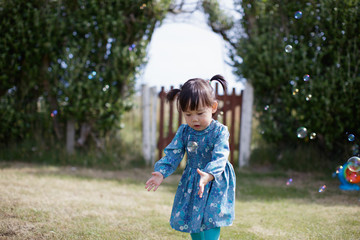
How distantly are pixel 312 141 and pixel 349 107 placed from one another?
3.94 ft

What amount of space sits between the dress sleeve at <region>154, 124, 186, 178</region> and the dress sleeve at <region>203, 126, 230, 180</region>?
1.11 feet

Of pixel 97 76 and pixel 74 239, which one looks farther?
pixel 97 76

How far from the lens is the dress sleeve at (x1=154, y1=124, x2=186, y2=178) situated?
2.78 m

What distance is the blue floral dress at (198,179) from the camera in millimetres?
2586

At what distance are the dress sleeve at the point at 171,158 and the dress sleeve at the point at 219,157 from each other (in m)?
0.34

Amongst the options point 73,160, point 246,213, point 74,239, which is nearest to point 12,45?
→ point 73,160

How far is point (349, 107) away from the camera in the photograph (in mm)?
5812

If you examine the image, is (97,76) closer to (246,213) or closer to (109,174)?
(109,174)

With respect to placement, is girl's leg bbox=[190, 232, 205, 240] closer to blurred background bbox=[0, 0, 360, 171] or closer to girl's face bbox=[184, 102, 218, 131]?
girl's face bbox=[184, 102, 218, 131]

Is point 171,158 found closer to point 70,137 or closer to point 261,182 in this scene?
point 261,182

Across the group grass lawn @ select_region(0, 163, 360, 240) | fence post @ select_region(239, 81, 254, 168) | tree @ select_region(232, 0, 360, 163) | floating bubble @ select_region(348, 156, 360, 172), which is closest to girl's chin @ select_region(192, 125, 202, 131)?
grass lawn @ select_region(0, 163, 360, 240)

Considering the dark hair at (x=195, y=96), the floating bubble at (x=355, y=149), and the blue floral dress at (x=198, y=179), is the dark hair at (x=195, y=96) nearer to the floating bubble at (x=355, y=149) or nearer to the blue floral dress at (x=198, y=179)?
the blue floral dress at (x=198, y=179)

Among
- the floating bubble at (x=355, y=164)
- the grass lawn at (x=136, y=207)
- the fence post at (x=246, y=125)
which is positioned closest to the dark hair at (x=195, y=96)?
the grass lawn at (x=136, y=207)

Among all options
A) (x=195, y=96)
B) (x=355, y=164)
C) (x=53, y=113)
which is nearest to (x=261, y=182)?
(x=355, y=164)
